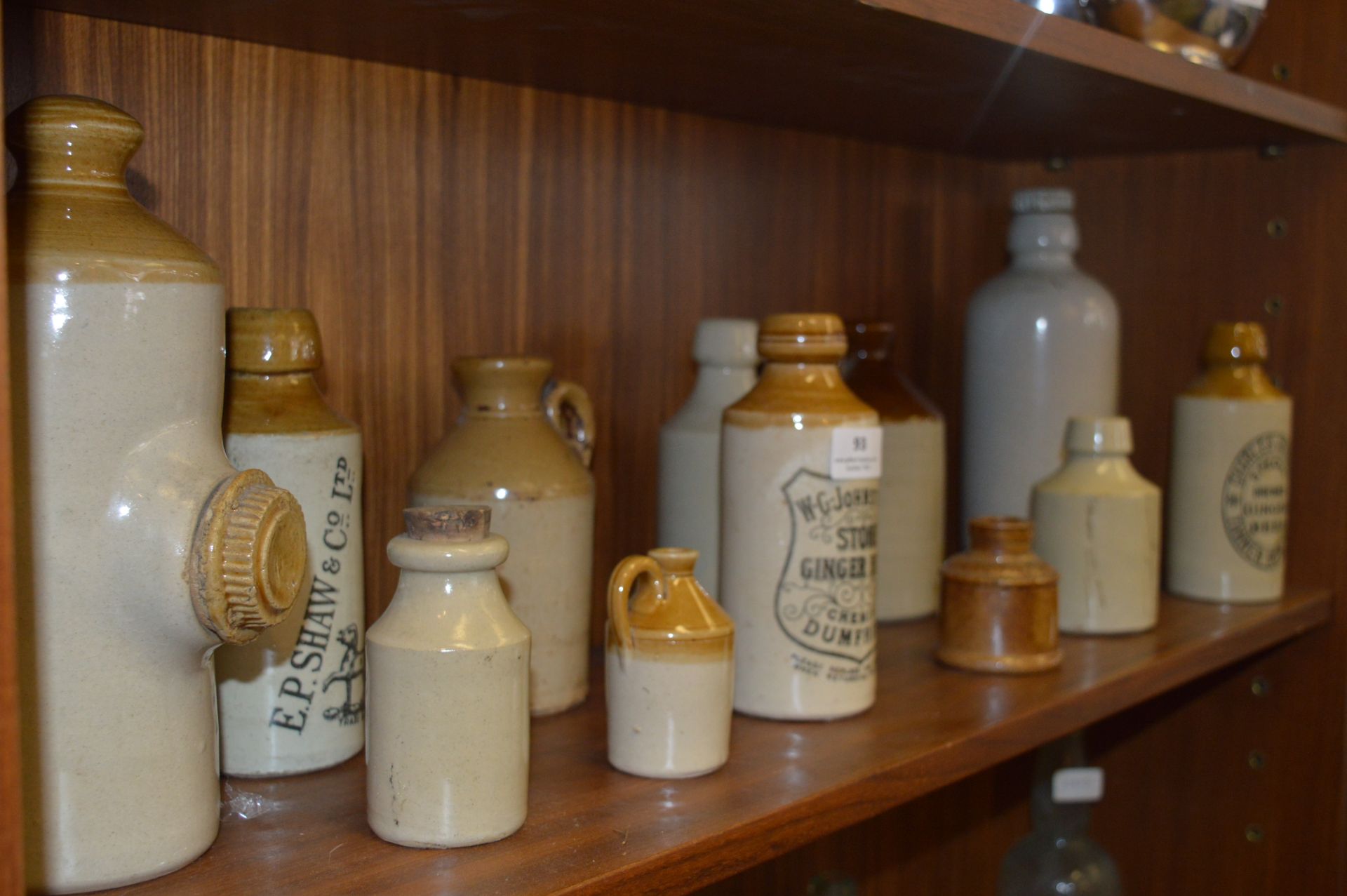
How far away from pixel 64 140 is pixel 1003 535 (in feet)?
2.15

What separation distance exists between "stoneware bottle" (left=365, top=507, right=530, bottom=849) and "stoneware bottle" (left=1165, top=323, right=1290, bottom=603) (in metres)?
0.75

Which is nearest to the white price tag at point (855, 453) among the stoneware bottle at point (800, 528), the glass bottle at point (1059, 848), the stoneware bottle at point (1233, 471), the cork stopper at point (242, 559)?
the stoneware bottle at point (800, 528)

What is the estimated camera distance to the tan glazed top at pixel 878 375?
106cm

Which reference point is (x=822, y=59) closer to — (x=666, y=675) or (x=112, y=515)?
(x=666, y=675)

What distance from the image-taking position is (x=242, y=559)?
1.72 ft

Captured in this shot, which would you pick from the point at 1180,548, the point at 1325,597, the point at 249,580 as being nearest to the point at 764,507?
the point at 249,580

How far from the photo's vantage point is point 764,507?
31.1 inches

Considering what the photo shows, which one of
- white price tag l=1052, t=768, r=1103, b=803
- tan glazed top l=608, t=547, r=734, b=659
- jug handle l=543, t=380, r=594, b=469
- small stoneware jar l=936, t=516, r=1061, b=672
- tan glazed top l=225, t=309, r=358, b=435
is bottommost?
white price tag l=1052, t=768, r=1103, b=803

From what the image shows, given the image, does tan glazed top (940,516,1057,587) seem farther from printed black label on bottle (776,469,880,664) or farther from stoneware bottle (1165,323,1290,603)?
stoneware bottle (1165,323,1290,603)

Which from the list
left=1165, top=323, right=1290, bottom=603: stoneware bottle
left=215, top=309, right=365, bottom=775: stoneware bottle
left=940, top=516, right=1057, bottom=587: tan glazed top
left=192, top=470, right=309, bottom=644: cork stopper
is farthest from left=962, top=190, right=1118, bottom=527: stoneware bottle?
left=192, top=470, right=309, bottom=644: cork stopper

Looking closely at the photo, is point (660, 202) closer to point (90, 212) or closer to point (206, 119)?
point (206, 119)

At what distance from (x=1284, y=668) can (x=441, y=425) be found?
824mm

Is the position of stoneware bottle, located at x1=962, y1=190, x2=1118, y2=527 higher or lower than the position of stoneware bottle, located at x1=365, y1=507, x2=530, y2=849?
higher

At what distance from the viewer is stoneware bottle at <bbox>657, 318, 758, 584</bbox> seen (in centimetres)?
93
